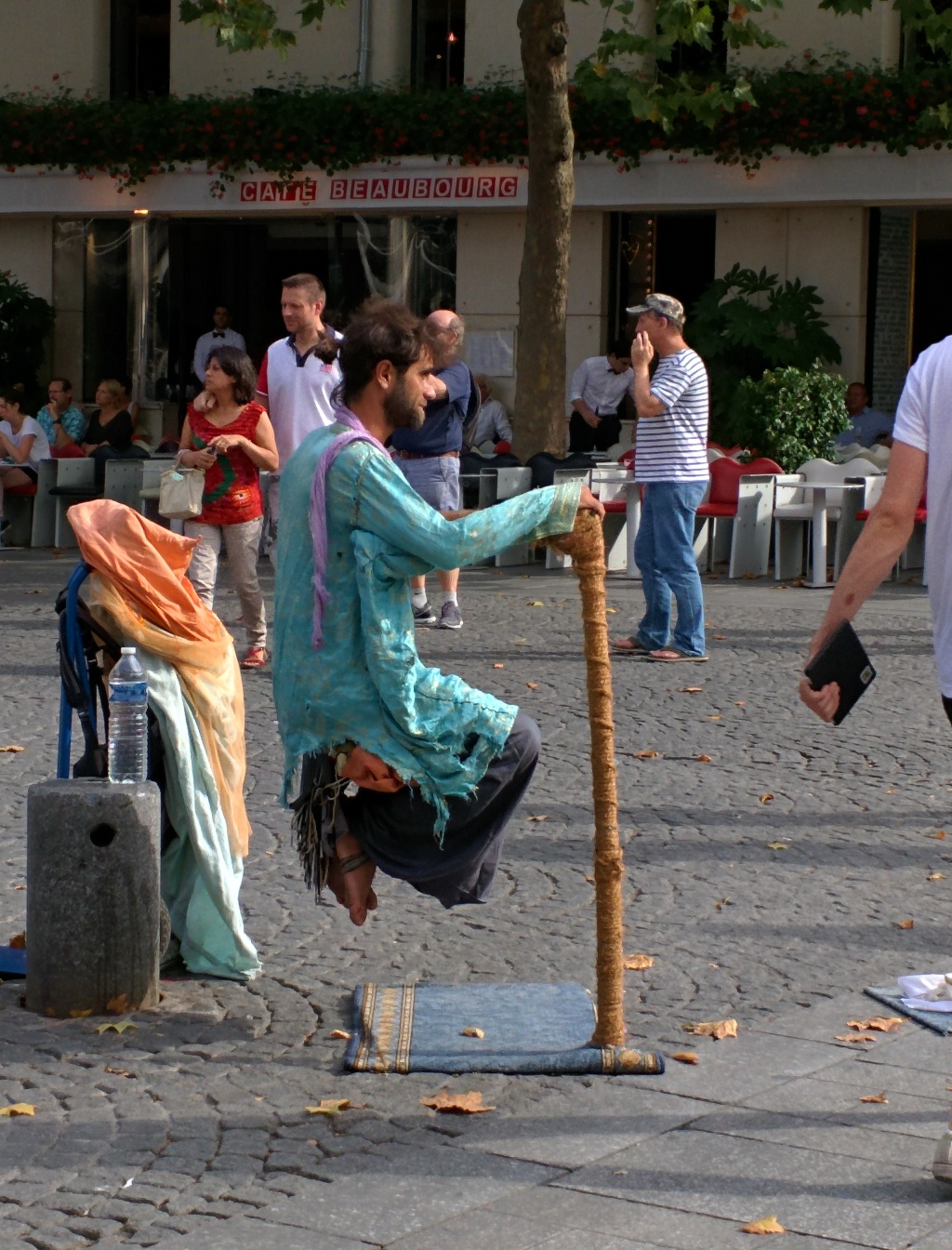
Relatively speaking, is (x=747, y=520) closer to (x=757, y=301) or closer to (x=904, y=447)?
(x=757, y=301)

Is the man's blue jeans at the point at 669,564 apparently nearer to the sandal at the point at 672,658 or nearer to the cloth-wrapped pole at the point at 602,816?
the sandal at the point at 672,658

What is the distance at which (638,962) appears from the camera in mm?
5715

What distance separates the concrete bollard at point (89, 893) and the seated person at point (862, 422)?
17008mm

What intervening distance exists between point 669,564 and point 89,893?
6.41 meters

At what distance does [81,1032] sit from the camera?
501cm

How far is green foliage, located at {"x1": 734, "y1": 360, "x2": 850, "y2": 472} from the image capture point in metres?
18.5

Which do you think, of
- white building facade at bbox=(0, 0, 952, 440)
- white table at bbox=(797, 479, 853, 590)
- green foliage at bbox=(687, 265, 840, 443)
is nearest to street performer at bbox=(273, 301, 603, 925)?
white table at bbox=(797, 479, 853, 590)

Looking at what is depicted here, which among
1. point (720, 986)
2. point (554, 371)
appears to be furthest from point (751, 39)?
point (720, 986)

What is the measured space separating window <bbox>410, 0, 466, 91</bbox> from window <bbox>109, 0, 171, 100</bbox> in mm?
4082

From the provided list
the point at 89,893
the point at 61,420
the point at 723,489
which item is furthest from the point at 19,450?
the point at 89,893

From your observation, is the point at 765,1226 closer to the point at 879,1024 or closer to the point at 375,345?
the point at 879,1024

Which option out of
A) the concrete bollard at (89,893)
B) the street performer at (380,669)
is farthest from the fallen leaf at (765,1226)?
the concrete bollard at (89,893)

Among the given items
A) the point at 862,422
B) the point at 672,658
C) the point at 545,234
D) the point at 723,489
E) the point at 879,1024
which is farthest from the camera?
the point at 862,422

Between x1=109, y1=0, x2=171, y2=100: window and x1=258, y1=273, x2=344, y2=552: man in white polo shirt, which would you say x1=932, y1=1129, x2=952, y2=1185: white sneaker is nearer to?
x1=258, y1=273, x2=344, y2=552: man in white polo shirt
